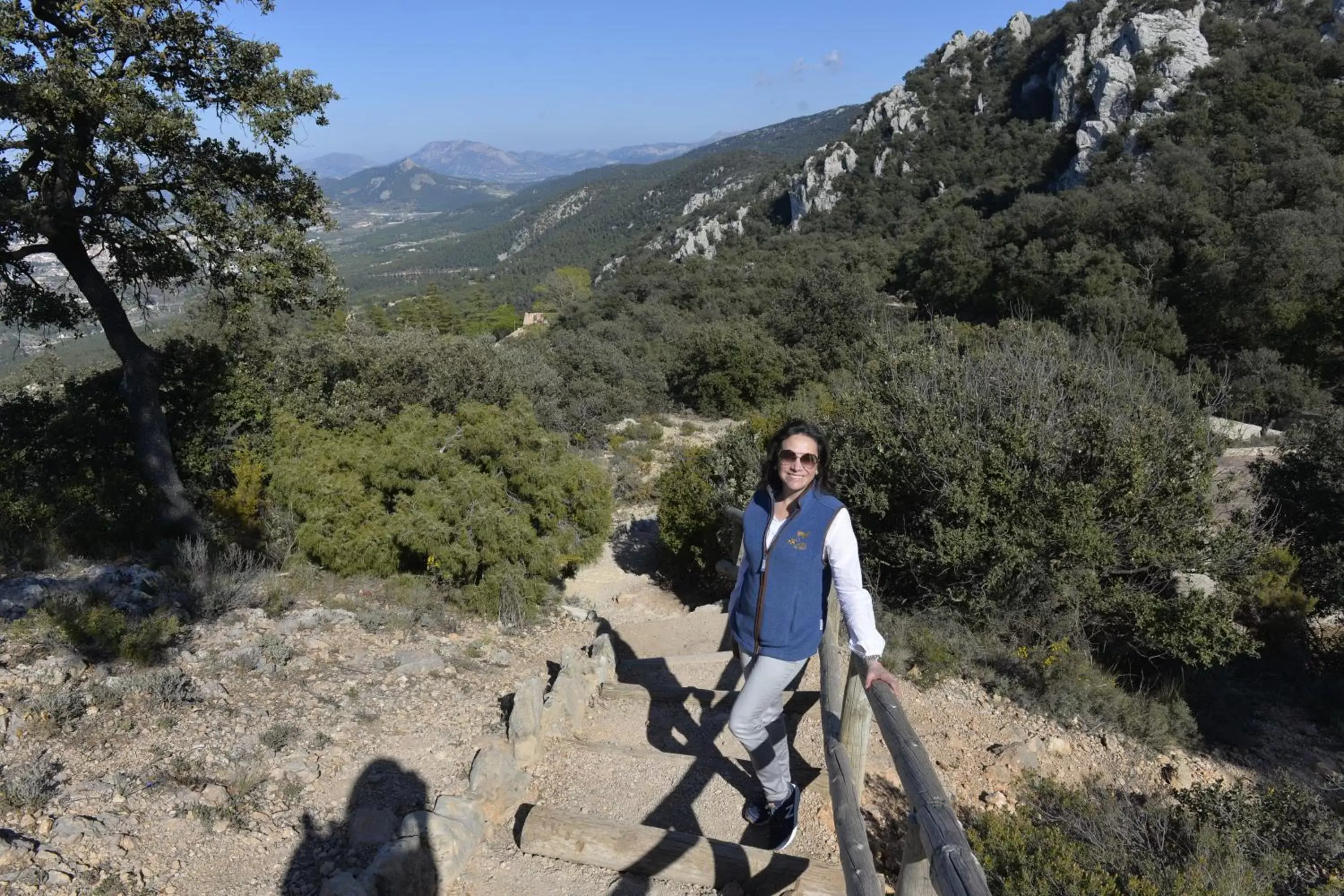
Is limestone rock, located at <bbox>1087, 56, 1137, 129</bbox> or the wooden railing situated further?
limestone rock, located at <bbox>1087, 56, 1137, 129</bbox>

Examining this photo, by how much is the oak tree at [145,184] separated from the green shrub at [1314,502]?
11.7 meters

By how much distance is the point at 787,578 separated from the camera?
9.78 feet

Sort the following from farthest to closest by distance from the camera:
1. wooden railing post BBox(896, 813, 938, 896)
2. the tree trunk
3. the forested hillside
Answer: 1. the tree trunk
2. the forested hillside
3. wooden railing post BBox(896, 813, 938, 896)

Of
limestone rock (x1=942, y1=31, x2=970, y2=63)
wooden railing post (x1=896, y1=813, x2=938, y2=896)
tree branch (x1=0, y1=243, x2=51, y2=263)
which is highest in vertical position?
limestone rock (x1=942, y1=31, x2=970, y2=63)

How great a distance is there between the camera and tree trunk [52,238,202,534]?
300 inches

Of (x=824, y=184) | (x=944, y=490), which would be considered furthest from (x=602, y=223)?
(x=944, y=490)

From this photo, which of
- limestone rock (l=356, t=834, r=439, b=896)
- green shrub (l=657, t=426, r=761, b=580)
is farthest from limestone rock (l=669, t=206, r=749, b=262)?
limestone rock (l=356, t=834, r=439, b=896)

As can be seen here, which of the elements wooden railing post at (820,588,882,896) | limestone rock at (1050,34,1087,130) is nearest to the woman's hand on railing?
wooden railing post at (820,588,882,896)

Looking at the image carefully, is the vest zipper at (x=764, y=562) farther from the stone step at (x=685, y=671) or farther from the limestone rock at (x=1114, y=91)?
the limestone rock at (x=1114, y=91)

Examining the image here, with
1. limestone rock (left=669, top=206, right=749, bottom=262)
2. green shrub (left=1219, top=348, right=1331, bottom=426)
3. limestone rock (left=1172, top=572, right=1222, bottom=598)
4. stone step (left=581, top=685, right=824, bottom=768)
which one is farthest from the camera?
limestone rock (left=669, top=206, right=749, bottom=262)

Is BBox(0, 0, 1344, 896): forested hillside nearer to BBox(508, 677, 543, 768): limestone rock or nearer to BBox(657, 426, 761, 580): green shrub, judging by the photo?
BBox(657, 426, 761, 580): green shrub

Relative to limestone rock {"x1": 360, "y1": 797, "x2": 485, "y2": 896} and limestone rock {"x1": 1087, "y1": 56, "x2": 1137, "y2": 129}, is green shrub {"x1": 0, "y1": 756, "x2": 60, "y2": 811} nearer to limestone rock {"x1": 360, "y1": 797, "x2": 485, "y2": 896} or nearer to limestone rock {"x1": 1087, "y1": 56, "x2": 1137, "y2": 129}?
limestone rock {"x1": 360, "y1": 797, "x2": 485, "y2": 896}

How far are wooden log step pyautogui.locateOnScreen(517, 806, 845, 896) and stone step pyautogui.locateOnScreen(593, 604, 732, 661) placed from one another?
3.19 m

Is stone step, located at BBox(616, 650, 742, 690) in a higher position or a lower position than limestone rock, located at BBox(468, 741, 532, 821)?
lower
